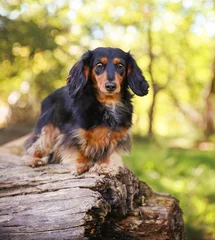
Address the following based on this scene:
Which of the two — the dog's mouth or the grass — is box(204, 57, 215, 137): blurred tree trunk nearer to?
the grass

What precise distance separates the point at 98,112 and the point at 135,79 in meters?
0.44

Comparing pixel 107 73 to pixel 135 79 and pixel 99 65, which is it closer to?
pixel 99 65

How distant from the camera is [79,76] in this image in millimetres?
3475

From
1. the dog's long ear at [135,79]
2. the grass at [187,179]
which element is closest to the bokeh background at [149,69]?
the grass at [187,179]

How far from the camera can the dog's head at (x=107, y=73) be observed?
330 cm

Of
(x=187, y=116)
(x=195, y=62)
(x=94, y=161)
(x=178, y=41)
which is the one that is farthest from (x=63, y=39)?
(x=187, y=116)

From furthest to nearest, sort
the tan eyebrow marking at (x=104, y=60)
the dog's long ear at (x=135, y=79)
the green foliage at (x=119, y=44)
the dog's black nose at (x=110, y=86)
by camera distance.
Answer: the green foliage at (x=119, y=44) < the dog's long ear at (x=135, y=79) < the tan eyebrow marking at (x=104, y=60) < the dog's black nose at (x=110, y=86)

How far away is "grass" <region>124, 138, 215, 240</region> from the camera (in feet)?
21.5

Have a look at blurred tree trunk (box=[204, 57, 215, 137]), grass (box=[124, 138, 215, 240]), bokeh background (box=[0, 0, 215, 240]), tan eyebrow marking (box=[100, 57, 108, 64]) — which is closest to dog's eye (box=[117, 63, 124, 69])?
tan eyebrow marking (box=[100, 57, 108, 64])

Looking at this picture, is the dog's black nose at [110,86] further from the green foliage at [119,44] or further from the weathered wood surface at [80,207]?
the green foliage at [119,44]

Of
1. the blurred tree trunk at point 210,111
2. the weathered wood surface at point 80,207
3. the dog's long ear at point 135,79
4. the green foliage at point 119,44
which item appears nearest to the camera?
the weathered wood surface at point 80,207

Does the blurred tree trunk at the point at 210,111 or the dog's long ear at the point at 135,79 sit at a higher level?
the dog's long ear at the point at 135,79

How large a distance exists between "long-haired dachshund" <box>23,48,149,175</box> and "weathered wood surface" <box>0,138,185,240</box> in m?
0.18

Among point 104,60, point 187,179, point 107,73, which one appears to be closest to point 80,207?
point 107,73
